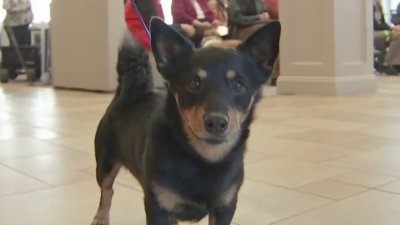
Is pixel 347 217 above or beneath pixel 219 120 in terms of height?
beneath

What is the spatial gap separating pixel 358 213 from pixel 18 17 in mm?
7514

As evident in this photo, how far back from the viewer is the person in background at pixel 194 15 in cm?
591

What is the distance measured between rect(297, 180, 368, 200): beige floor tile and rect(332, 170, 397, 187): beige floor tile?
1.9 inches

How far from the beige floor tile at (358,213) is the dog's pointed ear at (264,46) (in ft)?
1.75

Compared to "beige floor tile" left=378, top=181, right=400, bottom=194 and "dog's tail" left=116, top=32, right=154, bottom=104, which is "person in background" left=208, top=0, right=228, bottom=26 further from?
"dog's tail" left=116, top=32, right=154, bottom=104

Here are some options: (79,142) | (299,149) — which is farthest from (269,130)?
(79,142)

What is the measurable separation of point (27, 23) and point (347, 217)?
7585 mm

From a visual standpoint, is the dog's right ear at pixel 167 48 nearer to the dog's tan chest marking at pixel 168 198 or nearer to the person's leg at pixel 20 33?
the dog's tan chest marking at pixel 168 198

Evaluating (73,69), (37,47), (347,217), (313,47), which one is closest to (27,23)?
(37,47)

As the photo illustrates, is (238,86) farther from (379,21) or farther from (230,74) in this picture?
(379,21)

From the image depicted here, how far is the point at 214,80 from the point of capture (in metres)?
1.25

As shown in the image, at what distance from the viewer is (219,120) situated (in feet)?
3.83

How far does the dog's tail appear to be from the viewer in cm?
164

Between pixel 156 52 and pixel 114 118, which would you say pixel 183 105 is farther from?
pixel 114 118
